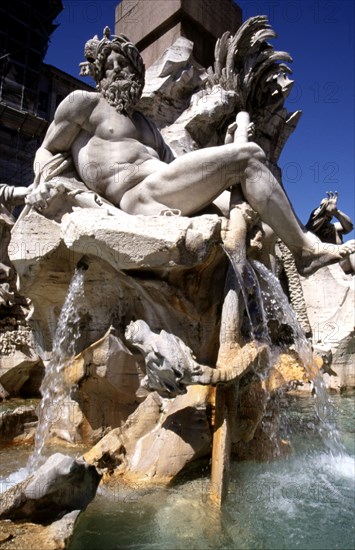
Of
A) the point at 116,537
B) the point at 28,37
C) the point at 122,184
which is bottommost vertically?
the point at 116,537

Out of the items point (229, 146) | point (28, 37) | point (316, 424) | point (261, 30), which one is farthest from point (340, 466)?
point (28, 37)

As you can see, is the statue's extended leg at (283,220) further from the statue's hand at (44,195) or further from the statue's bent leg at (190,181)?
the statue's hand at (44,195)

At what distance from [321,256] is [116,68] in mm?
2196

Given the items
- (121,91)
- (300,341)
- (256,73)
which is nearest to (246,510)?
(300,341)

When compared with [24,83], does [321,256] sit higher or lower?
lower

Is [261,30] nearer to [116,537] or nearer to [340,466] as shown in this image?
[340,466]

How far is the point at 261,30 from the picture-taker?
5.22 meters

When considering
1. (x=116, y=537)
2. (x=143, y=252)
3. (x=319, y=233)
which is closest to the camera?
(x=116, y=537)

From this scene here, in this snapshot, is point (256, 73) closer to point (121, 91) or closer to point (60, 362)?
point (121, 91)

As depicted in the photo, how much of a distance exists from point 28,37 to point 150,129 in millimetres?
17933

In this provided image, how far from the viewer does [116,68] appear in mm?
3523

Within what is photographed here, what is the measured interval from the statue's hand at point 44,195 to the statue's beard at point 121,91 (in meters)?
0.81

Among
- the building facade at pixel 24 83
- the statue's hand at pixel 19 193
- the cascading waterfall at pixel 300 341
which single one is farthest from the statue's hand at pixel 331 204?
the building facade at pixel 24 83

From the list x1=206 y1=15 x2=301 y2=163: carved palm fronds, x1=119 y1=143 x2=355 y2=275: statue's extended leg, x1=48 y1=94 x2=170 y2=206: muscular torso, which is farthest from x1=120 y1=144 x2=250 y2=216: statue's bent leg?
x1=206 y1=15 x2=301 y2=163: carved palm fronds
